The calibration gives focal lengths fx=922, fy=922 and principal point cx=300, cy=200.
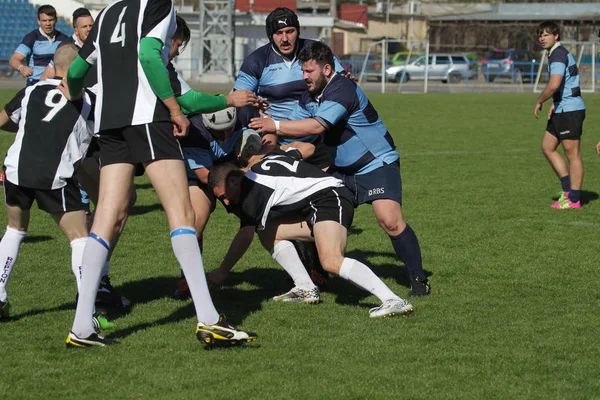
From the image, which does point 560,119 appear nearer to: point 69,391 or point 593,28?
point 69,391

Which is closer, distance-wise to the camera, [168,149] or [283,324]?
[168,149]

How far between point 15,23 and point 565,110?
38.7m

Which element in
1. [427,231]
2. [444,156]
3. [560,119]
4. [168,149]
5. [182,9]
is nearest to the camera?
[168,149]

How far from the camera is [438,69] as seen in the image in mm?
41938

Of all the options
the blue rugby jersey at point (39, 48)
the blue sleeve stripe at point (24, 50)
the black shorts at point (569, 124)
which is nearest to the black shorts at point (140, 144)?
the black shorts at point (569, 124)

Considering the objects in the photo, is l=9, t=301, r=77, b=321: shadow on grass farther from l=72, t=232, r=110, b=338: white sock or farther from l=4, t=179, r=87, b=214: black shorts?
l=72, t=232, r=110, b=338: white sock

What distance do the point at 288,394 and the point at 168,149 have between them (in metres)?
1.49

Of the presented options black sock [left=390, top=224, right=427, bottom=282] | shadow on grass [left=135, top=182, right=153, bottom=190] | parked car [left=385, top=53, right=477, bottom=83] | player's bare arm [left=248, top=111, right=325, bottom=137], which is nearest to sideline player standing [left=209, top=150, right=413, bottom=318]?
player's bare arm [left=248, top=111, right=325, bottom=137]

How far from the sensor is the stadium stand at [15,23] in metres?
43.2

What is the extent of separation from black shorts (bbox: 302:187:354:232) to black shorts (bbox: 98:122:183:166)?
143cm

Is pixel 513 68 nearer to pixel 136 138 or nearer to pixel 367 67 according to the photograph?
pixel 367 67

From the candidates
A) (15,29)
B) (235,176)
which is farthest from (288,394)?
(15,29)

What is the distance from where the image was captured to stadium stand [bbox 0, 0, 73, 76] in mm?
43250

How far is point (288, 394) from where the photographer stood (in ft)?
14.0
